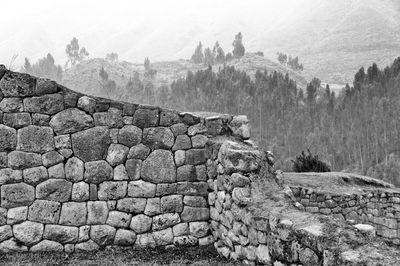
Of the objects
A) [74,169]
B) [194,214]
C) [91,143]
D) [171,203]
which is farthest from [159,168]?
[74,169]

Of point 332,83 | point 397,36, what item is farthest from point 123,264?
point 397,36

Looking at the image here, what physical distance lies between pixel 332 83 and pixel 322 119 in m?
57.7

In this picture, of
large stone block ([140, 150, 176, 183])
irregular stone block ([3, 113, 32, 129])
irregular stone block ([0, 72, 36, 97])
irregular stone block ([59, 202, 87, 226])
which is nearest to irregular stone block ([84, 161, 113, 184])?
irregular stone block ([59, 202, 87, 226])

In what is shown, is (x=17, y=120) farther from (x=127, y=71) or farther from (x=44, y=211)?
(x=127, y=71)

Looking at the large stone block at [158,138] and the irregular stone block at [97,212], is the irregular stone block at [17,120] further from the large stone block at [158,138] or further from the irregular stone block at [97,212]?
the large stone block at [158,138]

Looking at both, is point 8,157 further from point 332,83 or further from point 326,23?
point 326,23

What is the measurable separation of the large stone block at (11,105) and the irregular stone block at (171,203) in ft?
8.51

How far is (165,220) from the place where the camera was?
267 inches

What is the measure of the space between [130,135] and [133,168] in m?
0.53

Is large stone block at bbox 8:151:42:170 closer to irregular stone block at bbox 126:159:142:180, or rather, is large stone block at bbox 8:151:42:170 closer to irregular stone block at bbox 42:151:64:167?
irregular stone block at bbox 42:151:64:167

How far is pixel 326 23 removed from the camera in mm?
171250

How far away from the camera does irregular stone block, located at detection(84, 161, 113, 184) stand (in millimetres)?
6508

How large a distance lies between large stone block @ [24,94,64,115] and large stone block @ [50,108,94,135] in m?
0.10

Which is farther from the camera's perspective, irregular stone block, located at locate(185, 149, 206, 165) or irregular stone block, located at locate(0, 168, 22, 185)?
irregular stone block, located at locate(185, 149, 206, 165)
